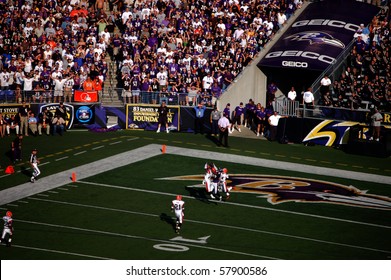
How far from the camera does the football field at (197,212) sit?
26500 mm

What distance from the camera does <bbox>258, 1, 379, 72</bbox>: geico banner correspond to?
1777 inches

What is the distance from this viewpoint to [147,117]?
146ft

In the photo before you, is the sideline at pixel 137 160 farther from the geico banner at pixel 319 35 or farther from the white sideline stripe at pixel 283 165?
the geico banner at pixel 319 35

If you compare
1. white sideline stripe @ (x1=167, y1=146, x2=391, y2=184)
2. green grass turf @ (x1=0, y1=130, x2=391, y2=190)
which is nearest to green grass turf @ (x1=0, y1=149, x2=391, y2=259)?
white sideline stripe @ (x1=167, y1=146, x2=391, y2=184)

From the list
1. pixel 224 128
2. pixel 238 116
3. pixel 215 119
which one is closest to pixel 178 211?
pixel 224 128

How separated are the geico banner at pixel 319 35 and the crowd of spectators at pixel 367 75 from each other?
3.45 ft

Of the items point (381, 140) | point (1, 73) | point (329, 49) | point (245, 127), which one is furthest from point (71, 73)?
point (381, 140)

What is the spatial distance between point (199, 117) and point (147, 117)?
278cm

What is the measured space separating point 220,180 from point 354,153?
10851 mm

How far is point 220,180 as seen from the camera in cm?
3169

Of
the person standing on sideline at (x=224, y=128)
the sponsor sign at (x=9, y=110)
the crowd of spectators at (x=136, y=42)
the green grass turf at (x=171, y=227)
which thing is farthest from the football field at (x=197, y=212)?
the crowd of spectators at (x=136, y=42)

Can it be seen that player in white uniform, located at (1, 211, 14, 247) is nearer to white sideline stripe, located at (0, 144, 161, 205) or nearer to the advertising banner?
white sideline stripe, located at (0, 144, 161, 205)

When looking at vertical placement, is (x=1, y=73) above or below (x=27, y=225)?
above

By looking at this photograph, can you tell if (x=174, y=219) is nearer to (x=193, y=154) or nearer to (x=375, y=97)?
(x=193, y=154)
